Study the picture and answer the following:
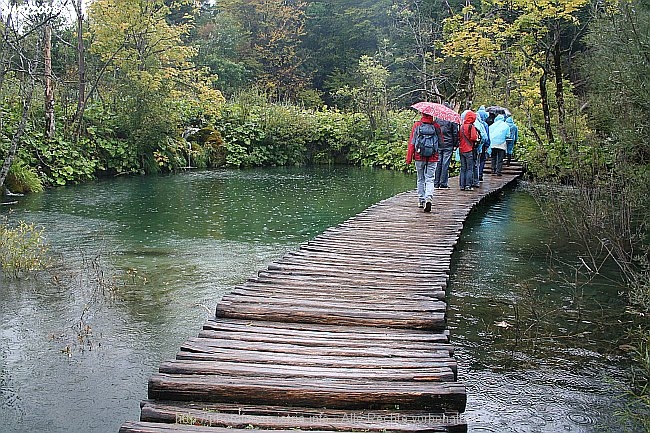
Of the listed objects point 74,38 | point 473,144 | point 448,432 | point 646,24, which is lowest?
point 448,432

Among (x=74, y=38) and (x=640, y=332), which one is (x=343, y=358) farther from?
(x=74, y=38)

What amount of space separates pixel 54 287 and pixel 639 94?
6978mm

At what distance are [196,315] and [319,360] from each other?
→ 287 centimetres

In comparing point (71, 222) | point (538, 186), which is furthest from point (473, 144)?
point (71, 222)

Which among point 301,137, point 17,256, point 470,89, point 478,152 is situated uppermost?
point 470,89

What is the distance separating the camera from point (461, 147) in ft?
44.3

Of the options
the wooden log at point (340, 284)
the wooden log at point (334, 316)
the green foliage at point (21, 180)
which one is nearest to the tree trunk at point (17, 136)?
the green foliage at point (21, 180)

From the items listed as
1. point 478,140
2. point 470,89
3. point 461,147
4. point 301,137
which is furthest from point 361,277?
point 301,137

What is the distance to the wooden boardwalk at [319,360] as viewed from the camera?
12.9 ft

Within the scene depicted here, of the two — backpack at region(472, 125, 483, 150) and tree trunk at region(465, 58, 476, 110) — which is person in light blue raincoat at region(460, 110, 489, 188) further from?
tree trunk at region(465, 58, 476, 110)

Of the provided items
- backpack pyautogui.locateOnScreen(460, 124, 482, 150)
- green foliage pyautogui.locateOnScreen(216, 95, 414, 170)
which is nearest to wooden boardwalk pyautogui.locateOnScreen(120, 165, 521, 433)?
backpack pyautogui.locateOnScreen(460, 124, 482, 150)

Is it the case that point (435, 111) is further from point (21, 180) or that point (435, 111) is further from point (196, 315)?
point (21, 180)

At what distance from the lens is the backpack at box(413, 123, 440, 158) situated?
10398 mm

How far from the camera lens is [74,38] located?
3120cm
